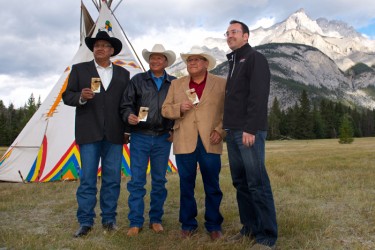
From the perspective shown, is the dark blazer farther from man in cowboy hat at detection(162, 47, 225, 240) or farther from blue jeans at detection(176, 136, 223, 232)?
blue jeans at detection(176, 136, 223, 232)

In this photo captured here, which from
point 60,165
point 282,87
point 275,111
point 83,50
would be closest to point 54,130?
point 60,165

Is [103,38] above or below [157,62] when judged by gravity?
above

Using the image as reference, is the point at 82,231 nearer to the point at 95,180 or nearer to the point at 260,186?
the point at 95,180

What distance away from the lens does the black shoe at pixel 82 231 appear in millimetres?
4669

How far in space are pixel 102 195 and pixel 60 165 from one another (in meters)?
5.10

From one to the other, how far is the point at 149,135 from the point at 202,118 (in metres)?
0.84

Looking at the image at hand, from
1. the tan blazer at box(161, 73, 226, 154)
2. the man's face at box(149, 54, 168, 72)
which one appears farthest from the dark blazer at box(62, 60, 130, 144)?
the tan blazer at box(161, 73, 226, 154)

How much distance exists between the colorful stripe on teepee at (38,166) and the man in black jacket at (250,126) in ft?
23.0

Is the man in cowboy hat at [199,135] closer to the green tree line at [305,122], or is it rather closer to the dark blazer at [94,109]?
the dark blazer at [94,109]

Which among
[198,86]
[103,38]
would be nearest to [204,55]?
[198,86]

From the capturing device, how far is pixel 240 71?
415 cm

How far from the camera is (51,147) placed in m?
9.84

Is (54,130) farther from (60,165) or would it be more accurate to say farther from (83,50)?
(83,50)

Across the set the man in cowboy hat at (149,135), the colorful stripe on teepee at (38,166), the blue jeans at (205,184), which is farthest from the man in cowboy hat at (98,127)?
the colorful stripe on teepee at (38,166)
